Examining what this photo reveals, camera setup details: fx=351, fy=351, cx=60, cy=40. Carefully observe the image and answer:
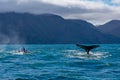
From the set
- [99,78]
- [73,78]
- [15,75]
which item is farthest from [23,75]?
[99,78]

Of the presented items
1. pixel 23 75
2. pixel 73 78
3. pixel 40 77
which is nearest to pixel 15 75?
pixel 23 75

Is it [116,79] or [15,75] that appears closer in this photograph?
[116,79]

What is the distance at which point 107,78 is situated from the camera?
1215 inches

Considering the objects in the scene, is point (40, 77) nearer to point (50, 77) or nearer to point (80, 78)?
point (50, 77)

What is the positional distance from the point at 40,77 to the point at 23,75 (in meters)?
2.21

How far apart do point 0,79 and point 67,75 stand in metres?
6.55

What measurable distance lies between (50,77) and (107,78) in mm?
5101

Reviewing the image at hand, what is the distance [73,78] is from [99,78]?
2.32 metres

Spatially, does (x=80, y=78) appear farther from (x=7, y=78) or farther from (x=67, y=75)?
(x=7, y=78)

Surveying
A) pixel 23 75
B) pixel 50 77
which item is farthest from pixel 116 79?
pixel 23 75

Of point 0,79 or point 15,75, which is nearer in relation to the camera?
point 0,79

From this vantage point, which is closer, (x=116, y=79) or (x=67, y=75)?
(x=116, y=79)

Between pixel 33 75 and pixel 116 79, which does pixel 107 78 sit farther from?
pixel 33 75

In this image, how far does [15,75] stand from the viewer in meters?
33.2
